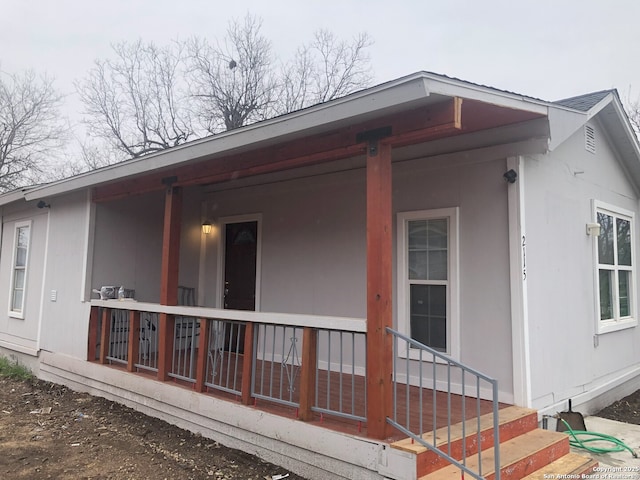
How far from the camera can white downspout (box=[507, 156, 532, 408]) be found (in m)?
3.99

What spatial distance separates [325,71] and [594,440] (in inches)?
715

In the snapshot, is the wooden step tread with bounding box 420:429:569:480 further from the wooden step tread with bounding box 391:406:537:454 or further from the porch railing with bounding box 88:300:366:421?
the porch railing with bounding box 88:300:366:421

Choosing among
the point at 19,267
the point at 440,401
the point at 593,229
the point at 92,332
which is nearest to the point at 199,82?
the point at 19,267

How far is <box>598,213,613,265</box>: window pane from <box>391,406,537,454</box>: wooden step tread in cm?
271

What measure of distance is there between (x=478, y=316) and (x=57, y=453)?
3.84 metres

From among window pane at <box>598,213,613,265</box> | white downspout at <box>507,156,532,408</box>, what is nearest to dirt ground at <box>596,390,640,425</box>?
window pane at <box>598,213,613,265</box>

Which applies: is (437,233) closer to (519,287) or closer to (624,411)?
A: (519,287)

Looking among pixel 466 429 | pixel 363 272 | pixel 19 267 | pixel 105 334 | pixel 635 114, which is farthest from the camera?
pixel 635 114

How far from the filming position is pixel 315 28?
2044 centimetres

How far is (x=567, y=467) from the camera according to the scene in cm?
334

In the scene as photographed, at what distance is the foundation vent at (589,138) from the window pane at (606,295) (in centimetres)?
148

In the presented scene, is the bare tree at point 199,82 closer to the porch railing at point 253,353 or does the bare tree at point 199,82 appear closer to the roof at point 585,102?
the roof at point 585,102

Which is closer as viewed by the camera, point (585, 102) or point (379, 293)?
point (379, 293)

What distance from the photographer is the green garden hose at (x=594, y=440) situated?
3854mm
